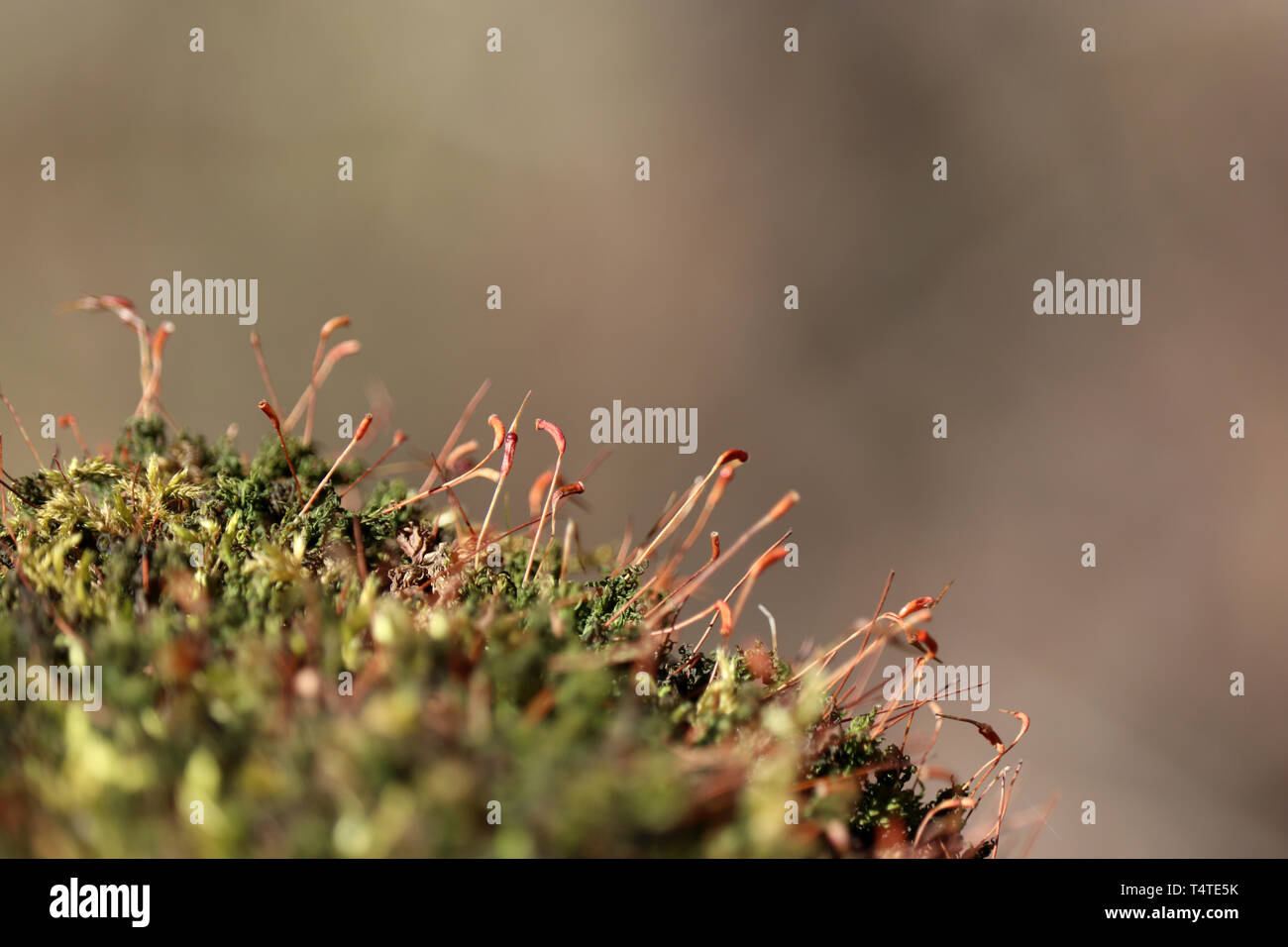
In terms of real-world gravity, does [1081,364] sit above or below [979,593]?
above

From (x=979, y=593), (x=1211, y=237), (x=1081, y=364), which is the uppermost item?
(x=1211, y=237)

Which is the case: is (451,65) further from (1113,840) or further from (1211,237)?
(1113,840)

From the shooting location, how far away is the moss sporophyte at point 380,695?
419 mm

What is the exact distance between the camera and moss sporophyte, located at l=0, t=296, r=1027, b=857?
419 mm

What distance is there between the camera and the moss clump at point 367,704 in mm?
418

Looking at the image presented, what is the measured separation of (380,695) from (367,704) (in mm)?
12

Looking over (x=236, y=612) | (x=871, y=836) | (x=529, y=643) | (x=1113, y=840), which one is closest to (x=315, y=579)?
(x=236, y=612)

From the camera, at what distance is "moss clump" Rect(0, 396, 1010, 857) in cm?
42

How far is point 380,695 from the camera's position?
482 mm

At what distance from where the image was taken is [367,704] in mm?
486
